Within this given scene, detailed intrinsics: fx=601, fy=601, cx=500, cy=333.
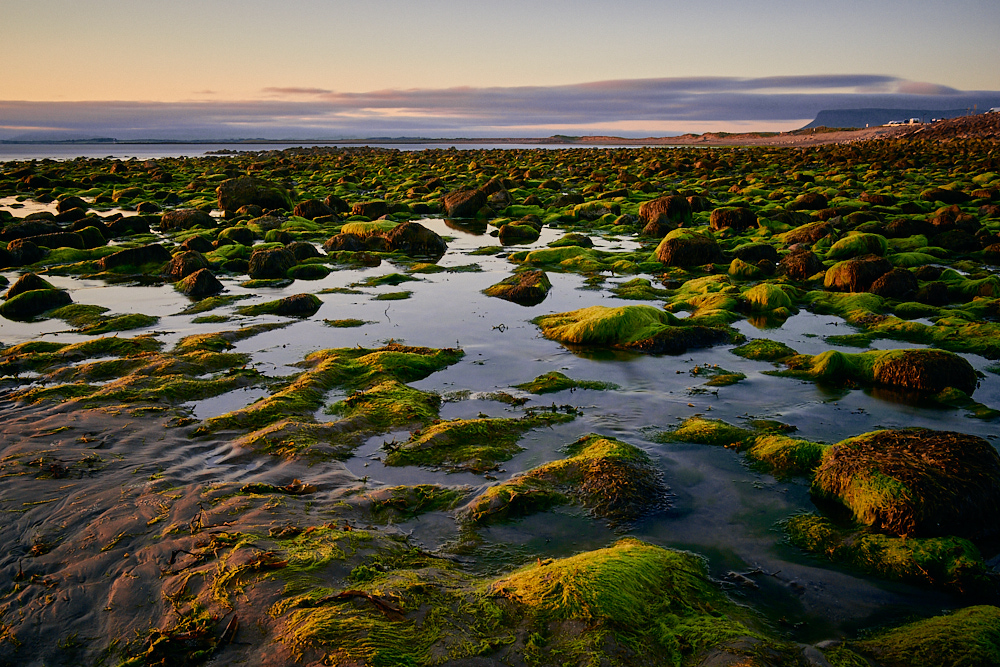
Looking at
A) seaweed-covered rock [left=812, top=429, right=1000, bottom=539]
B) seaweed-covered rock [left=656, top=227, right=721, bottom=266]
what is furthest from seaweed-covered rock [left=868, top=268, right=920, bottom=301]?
seaweed-covered rock [left=812, top=429, right=1000, bottom=539]

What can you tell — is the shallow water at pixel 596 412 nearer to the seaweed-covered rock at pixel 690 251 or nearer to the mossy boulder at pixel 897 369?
the mossy boulder at pixel 897 369

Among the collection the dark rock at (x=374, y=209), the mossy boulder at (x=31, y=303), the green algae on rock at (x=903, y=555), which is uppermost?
the dark rock at (x=374, y=209)

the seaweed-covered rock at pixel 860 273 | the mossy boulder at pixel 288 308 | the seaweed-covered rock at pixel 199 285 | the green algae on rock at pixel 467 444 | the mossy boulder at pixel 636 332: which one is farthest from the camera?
the seaweed-covered rock at pixel 199 285

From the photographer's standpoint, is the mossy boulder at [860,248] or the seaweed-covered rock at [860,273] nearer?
the seaweed-covered rock at [860,273]

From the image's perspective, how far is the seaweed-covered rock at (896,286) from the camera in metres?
11.9

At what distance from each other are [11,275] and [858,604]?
18.6 metres

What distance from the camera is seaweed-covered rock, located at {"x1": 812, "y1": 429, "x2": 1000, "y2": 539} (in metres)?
A: 4.75

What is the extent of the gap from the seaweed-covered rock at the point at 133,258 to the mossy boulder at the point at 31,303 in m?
3.72

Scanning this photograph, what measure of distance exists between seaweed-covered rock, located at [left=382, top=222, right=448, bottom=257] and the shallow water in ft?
16.9

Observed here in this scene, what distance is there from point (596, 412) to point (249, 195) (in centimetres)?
2327

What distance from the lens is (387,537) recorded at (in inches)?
186

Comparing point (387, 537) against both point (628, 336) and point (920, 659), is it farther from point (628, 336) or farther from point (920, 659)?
point (628, 336)

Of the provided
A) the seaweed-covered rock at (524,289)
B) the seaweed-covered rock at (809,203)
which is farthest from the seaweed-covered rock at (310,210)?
the seaweed-covered rock at (809,203)

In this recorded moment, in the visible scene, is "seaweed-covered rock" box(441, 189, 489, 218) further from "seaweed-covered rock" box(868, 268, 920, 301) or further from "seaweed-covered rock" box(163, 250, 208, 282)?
"seaweed-covered rock" box(868, 268, 920, 301)
